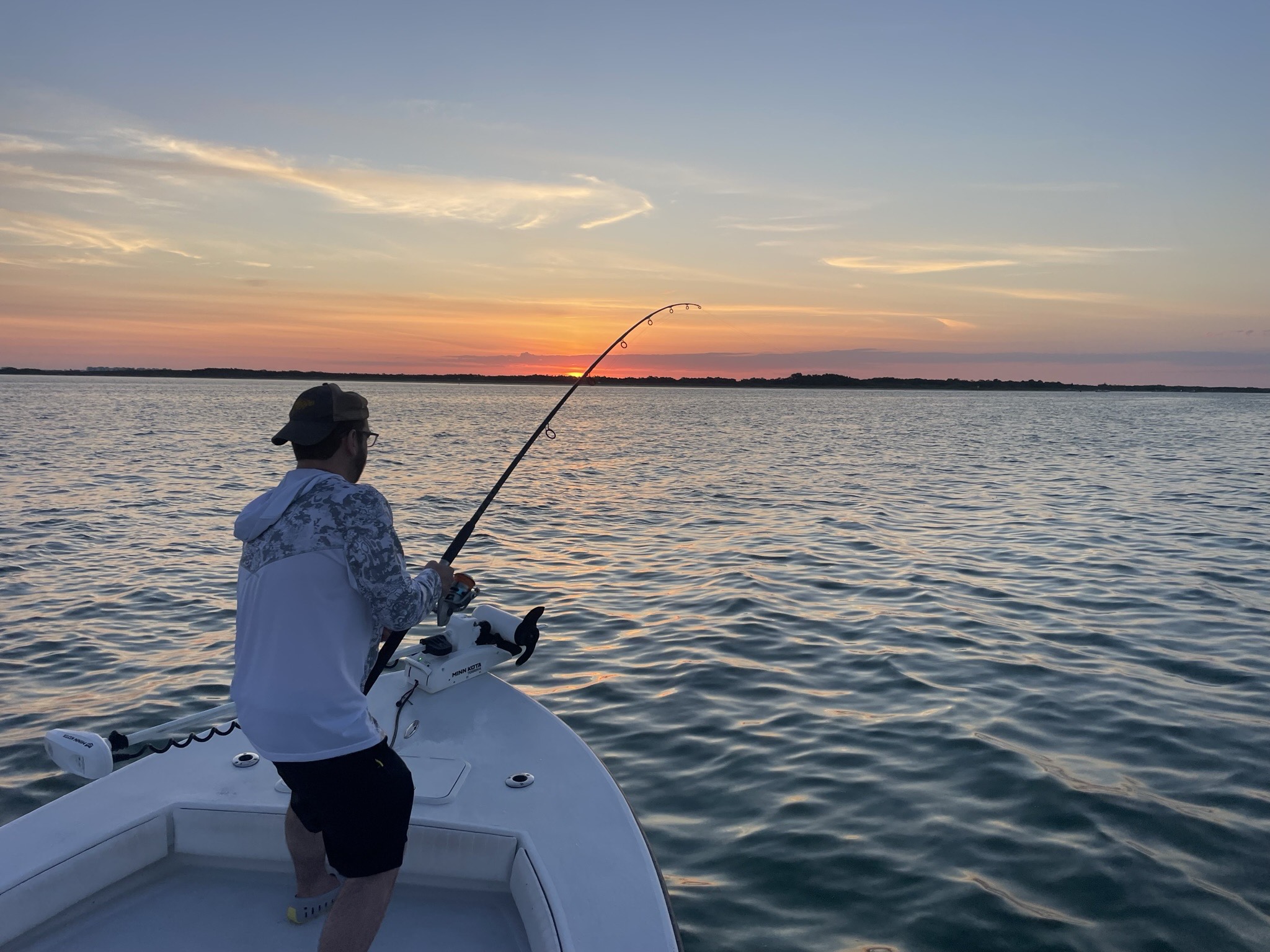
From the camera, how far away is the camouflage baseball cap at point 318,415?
2.70 metres

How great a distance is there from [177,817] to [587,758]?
169 centimetres

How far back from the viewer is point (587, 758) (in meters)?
3.99

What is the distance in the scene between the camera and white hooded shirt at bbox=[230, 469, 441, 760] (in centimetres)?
249

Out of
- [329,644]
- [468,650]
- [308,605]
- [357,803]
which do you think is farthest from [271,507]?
[468,650]

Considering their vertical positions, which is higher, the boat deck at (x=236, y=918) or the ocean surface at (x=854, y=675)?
the boat deck at (x=236, y=918)

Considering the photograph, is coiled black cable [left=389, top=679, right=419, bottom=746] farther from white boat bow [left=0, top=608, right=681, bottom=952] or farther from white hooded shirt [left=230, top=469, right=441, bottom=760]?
white hooded shirt [left=230, top=469, right=441, bottom=760]

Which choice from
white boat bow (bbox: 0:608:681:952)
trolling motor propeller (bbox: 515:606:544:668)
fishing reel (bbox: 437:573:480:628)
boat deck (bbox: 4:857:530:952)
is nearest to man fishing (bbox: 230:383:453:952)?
boat deck (bbox: 4:857:530:952)

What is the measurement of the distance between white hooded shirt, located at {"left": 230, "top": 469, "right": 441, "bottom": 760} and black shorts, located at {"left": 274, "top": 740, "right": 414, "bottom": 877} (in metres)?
0.06

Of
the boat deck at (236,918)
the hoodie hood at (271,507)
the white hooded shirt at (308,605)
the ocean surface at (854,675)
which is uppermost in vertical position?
the hoodie hood at (271,507)

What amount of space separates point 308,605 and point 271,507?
30 cm

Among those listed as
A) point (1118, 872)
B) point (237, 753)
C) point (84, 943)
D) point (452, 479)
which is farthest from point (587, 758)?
point (452, 479)

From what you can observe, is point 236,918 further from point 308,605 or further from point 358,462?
point 358,462

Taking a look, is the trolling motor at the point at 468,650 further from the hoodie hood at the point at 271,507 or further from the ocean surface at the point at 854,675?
the hoodie hood at the point at 271,507

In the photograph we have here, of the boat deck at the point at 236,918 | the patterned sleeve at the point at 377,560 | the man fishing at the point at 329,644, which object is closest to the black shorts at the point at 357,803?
the man fishing at the point at 329,644
